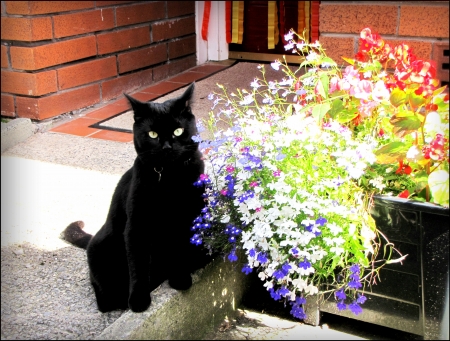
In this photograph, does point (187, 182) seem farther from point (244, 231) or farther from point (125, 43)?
point (125, 43)

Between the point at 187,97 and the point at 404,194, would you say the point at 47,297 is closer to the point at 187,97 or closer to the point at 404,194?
the point at 187,97

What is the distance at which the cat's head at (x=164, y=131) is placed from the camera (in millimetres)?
2092

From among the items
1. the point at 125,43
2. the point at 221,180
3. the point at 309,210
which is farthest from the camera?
the point at 125,43

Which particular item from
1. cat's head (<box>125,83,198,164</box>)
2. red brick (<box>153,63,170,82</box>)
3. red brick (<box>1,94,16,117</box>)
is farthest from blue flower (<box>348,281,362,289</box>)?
red brick (<box>153,63,170,82</box>)

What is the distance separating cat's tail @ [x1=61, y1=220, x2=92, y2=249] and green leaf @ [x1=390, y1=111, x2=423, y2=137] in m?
1.45

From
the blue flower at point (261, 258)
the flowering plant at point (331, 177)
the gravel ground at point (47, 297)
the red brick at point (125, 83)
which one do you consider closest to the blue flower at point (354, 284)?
the flowering plant at point (331, 177)

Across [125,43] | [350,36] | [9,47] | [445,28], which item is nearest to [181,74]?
[125,43]

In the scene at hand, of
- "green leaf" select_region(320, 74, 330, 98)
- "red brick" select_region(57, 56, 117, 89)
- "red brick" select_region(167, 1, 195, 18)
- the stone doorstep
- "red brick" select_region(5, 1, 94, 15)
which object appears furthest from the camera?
"red brick" select_region(167, 1, 195, 18)

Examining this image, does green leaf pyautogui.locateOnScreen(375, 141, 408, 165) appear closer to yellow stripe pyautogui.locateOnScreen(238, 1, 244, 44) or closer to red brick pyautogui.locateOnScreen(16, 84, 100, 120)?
red brick pyautogui.locateOnScreen(16, 84, 100, 120)

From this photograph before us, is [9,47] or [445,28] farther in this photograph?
[9,47]

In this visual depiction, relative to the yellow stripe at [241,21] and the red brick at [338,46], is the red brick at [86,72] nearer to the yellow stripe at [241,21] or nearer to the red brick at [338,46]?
the yellow stripe at [241,21]

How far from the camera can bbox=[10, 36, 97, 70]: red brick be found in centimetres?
409

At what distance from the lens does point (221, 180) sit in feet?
7.50

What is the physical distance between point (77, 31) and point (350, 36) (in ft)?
7.67
